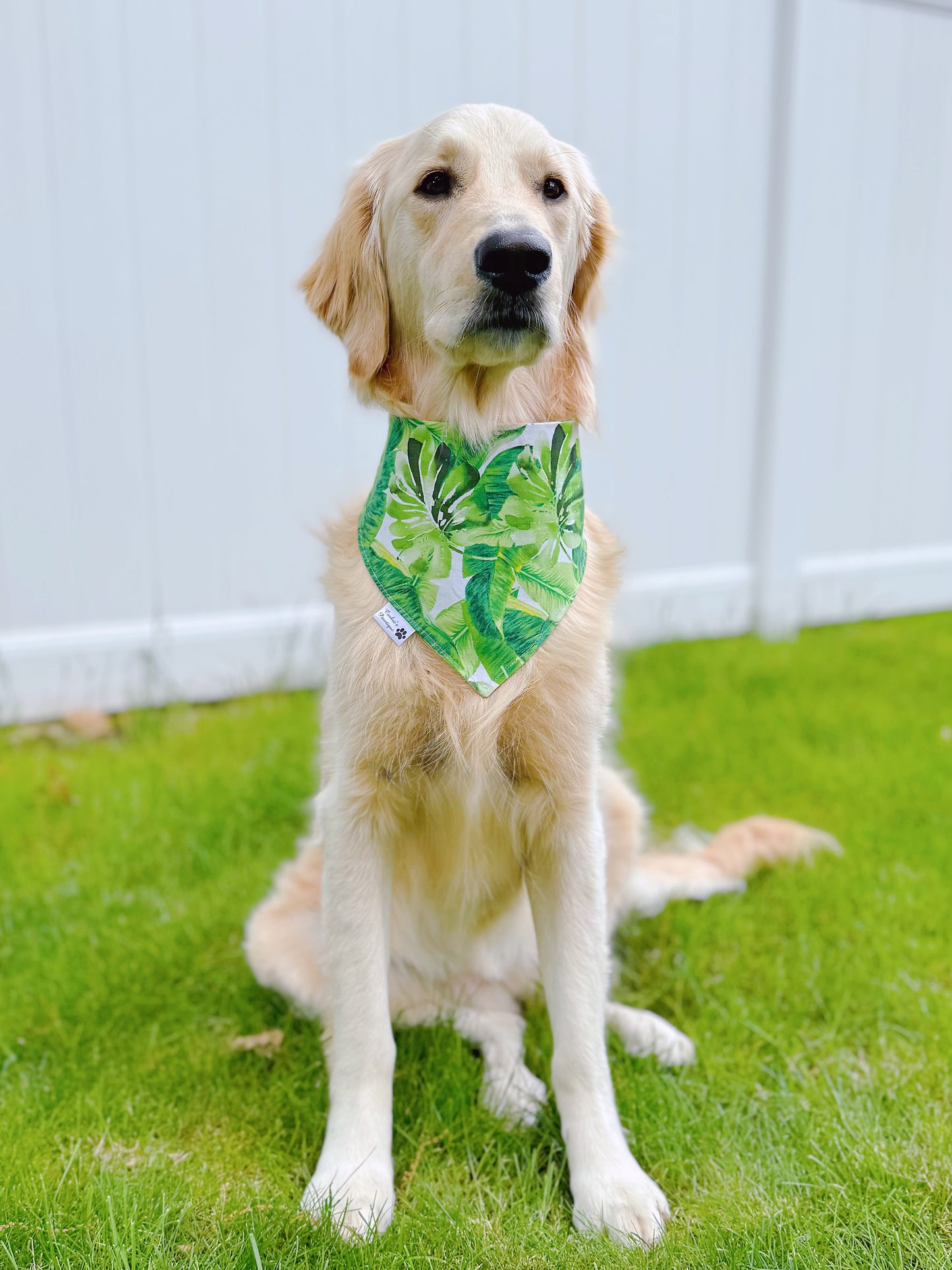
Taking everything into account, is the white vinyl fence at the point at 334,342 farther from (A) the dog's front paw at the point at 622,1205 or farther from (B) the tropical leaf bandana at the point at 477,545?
(A) the dog's front paw at the point at 622,1205

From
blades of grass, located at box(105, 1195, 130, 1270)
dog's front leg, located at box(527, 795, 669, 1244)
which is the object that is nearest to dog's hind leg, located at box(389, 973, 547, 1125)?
dog's front leg, located at box(527, 795, 669, 1244)

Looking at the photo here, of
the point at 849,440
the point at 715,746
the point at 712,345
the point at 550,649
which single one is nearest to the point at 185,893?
the point at 550,649

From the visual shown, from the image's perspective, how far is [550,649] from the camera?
1.64 metres

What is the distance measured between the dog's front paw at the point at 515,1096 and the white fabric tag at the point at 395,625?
85cm

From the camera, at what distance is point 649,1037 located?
198 centimetres

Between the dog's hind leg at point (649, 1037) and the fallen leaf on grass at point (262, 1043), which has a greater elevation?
the dog's hind leg at point (649, 1037)

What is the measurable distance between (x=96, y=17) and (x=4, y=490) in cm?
163

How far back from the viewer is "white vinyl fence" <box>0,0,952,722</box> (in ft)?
11.7

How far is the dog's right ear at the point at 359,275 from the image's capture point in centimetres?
171

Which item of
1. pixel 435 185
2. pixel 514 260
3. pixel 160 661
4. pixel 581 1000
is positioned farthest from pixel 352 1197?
pixel 160 661

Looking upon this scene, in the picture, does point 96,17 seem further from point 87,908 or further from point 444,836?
point 444,836

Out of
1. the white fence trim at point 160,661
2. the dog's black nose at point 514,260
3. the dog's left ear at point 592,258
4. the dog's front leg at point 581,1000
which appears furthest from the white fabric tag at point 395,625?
the white fence trim at point 160,661

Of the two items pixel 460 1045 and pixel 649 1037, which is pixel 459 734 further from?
pixel 649 1037

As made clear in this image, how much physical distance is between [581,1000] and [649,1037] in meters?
0.40
